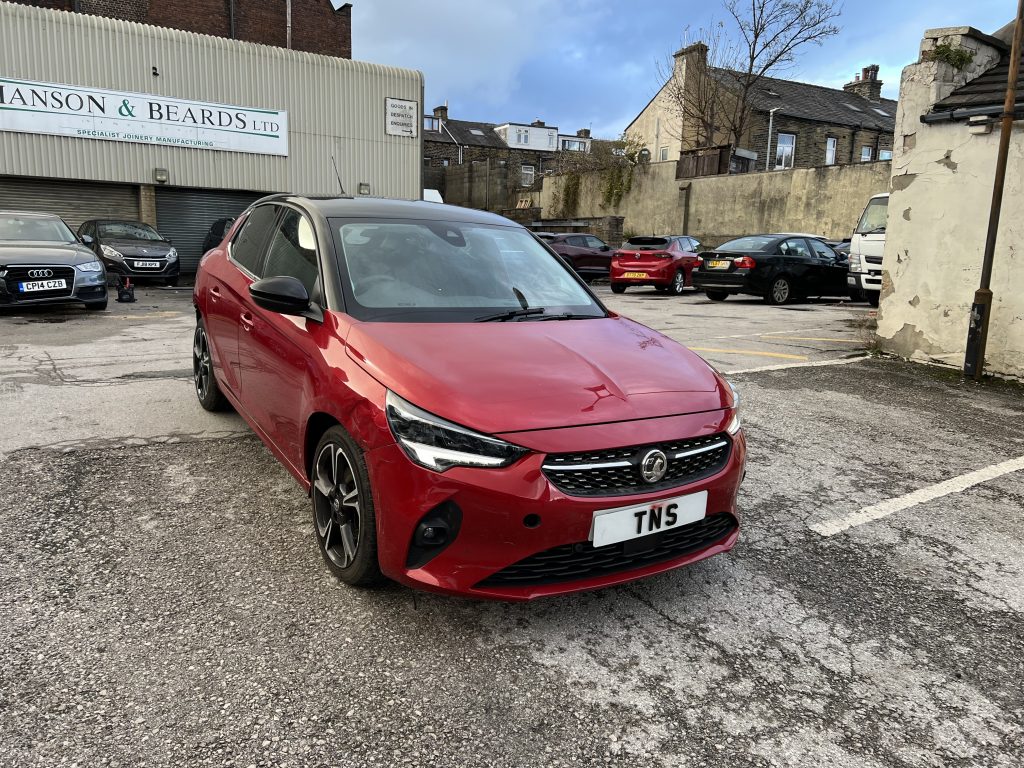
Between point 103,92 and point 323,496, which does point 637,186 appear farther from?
point 323,496

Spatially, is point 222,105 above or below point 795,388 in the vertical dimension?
above

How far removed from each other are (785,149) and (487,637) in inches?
1454

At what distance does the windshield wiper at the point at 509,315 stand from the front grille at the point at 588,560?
1.20 meters

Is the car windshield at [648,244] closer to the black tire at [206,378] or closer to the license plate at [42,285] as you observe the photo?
the license plate at [42,285]

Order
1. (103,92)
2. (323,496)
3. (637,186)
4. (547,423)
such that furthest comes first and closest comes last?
(637,186) < (103,92) < (323,496) < (547,423)

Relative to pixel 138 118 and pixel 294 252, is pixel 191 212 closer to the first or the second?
pixel 138 118

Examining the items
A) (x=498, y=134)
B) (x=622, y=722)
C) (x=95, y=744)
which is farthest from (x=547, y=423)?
(x=498, y=134)

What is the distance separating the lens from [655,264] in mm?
17375

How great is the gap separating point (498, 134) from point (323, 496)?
61450 millimetres

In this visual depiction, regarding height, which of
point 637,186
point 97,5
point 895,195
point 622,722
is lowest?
point 622,722

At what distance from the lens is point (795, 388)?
6770mm

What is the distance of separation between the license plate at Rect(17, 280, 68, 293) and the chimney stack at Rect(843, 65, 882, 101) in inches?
1709

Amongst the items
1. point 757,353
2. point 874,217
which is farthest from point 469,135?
point 757,353

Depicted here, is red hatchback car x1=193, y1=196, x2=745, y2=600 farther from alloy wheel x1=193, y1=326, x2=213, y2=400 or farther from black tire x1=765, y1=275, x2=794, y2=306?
black tire x1=765, y1=275, x2=794, y2=306
